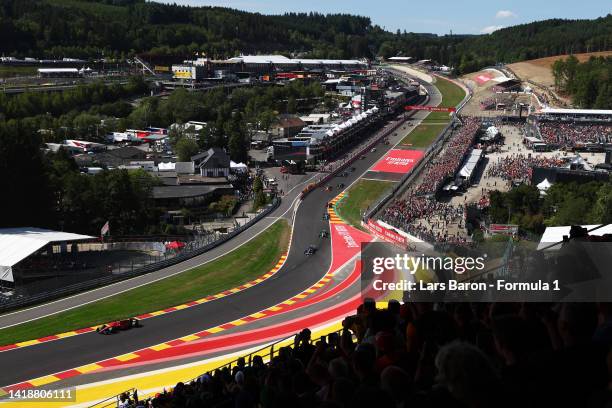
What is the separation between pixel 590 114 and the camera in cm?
9444

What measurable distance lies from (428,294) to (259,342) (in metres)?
14.6

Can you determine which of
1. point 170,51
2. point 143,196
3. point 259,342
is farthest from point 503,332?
point 170,51

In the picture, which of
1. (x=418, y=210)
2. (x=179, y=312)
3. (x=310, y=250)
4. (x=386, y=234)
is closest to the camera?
(x=179, y=312)

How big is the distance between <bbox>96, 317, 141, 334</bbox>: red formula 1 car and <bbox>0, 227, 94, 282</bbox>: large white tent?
303 inches

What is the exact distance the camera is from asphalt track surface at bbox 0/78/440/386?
844 inches

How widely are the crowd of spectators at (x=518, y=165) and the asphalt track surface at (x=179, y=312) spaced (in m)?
25.2

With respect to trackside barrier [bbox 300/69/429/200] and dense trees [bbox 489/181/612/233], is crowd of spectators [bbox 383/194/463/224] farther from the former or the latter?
trackside barrier [bbox 300/69/429/200]

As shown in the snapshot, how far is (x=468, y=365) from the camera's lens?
390 centimetres

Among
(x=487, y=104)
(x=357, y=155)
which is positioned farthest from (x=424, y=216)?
(x=487, y=104)

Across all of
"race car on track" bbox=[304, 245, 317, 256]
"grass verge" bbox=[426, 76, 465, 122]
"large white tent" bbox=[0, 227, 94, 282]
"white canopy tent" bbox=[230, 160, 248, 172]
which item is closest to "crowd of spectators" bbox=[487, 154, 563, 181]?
"white canopy tent" bbox=[230, 160, 248, 172]

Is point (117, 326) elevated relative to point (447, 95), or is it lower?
lower

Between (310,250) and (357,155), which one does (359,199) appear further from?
(357,155)

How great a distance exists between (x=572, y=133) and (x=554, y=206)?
4156 cm

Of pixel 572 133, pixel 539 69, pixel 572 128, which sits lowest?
pixel 572 133
